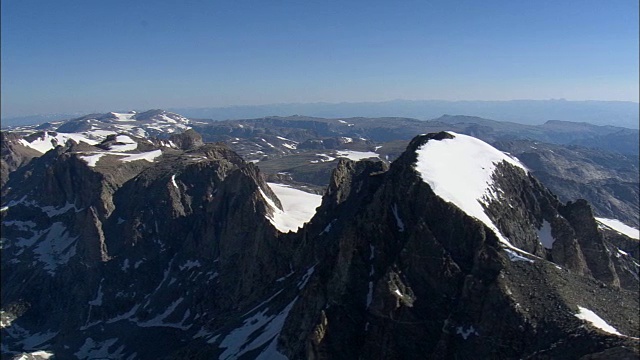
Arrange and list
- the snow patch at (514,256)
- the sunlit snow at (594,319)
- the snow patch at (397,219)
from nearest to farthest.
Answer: the sunlit snow at (594,319), the snow patch at (514,256), the snow patch at (397,219)

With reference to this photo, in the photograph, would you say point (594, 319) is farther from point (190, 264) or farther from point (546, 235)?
point (190, 264)

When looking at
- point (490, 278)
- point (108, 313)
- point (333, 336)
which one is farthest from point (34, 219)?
point (490, 278)

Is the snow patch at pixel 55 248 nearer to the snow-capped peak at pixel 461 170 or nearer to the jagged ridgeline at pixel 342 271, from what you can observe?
the jagged ridgeline at pixel 342 271

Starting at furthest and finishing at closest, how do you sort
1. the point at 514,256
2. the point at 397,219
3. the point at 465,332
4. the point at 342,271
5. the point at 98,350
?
the point at 98,350
the point at 397,219
the point at 342,271
the point at 514,256
the point at 465,332

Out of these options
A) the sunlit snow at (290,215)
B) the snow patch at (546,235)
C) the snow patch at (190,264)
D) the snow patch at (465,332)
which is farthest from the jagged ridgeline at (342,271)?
the sunlit snow at (290,215)

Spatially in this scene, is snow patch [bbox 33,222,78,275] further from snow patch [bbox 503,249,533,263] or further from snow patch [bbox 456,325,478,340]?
snow patch [bbox 503,249,533,263]

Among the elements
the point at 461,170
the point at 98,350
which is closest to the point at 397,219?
the point at 461,170

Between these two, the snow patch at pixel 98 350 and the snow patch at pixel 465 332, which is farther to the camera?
the snow patch at pixel 98 350
